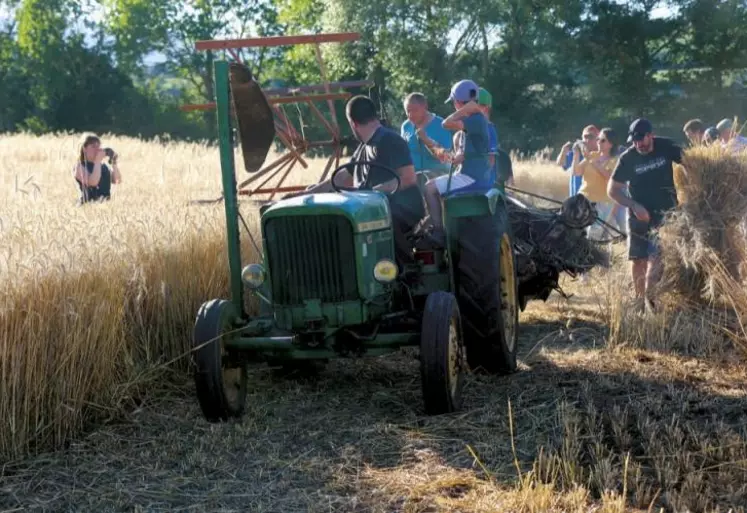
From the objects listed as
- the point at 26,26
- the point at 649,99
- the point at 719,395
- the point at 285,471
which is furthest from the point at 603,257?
the point at 26,26

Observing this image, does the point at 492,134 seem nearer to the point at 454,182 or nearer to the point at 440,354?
the point at 454,182

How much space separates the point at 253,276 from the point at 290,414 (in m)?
0.79

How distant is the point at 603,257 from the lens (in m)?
8.13

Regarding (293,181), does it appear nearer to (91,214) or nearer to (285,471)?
(91,214)

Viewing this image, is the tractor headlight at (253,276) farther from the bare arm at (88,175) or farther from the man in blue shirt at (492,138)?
the bare arm at (88,175)

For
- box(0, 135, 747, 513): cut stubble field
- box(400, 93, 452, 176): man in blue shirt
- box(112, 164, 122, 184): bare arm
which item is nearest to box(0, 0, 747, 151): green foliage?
box(112, 164, 122, 184): bare arm

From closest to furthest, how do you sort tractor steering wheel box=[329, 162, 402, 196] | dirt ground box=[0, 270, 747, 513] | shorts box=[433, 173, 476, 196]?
dirt ground box=[0, 270, 747, 513] < tractor steering wheel box=[329, 162, 402, 196] < shorts box=[433, 173, 476, 196]

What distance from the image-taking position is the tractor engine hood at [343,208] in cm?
514

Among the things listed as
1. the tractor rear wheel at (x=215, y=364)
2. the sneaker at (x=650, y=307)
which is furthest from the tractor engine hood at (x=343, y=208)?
the sneaker at (x=650, y=307)

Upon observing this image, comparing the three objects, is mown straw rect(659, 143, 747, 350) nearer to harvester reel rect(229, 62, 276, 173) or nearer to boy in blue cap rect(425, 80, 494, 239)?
boy in blue cap rect(425, 80, 494, 239)

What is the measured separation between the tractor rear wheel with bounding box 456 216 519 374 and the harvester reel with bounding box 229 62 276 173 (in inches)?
51.7

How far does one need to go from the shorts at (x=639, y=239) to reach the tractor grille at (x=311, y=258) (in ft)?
12.5

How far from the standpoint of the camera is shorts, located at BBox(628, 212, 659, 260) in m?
8.27

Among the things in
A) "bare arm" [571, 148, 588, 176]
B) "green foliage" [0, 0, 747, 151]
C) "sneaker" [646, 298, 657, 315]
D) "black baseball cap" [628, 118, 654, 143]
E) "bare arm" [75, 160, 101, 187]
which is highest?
"green foliage" [0, 0, 747, 151]
